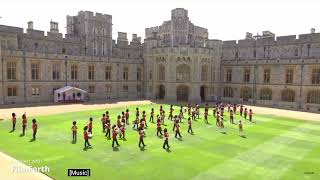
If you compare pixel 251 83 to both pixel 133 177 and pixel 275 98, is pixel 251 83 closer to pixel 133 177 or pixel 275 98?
pixel 275 98

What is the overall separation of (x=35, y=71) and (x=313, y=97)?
149 feet

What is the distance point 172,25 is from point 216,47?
45.5 ft

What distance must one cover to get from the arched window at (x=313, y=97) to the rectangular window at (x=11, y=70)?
155ft

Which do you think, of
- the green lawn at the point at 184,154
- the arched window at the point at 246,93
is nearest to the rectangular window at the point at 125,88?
the arched window at the point at 246,93

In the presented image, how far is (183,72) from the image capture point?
172 feet

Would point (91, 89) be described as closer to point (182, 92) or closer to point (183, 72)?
point (182, 92)

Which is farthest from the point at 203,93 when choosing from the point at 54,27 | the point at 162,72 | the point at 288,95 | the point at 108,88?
the point at 54,27

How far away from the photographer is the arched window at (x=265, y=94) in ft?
157

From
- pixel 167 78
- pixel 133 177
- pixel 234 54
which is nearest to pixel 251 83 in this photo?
pixel 234 54

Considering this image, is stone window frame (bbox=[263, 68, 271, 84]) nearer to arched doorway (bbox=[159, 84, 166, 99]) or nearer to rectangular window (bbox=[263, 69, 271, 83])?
rectangular window (bbox=[263, 69, 271, 83])

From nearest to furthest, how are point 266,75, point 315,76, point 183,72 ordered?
point 315,76, point 266,75, point 183,72

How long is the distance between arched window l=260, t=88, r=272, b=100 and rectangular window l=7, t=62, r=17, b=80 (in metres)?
42.6

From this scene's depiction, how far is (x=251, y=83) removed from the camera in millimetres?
50094

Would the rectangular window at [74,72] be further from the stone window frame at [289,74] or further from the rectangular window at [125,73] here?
the stone window frame at [289,74]
